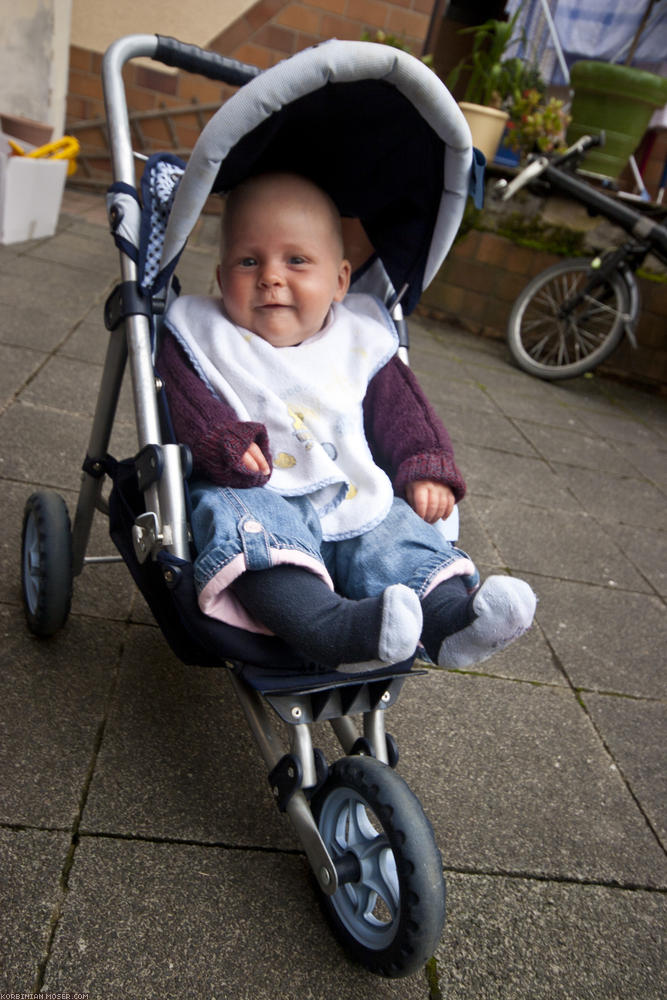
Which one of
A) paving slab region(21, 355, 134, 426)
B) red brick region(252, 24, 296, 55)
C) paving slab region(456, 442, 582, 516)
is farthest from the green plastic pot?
paving slab region(21, 355, 134, 426)

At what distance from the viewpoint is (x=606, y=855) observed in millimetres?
1752

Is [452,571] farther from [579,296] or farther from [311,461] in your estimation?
[579,296]

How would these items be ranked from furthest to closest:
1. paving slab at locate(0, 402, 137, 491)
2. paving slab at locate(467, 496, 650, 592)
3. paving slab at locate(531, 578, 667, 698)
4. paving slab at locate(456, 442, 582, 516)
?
1. paving slab at locate(456, 442, 582, 516)
2. paving slab at locate(467, 496, 650, 592)
3. paving slab at locate(0, 402, 137, 491)
4. paving slab at locate(531, 578, 667, 698)

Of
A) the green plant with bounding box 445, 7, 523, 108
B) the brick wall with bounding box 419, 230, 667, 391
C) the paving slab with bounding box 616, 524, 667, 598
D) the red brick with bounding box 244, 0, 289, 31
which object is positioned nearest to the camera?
the paving slab with bounding box 616, 524, 667, 598

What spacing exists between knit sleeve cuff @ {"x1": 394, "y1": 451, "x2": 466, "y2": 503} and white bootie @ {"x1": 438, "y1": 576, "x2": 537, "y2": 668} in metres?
0.39

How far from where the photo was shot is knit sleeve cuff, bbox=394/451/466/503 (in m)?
1.69

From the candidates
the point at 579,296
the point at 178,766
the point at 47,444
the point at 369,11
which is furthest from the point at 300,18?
the point at 178,766

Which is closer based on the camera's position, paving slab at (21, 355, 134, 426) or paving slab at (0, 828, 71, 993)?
paving slab at (0, 828, 71, 993)

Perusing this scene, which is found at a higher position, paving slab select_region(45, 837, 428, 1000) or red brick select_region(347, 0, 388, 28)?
red brick select_region(347, 0, 388, 28)

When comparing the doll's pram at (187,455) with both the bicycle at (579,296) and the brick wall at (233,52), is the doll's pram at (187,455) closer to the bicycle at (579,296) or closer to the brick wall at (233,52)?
the bicycle at (579,296)

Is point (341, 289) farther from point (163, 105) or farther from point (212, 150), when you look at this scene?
point (163, 105)

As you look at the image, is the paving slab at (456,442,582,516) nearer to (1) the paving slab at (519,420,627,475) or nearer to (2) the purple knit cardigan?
(1) the paving slab at (519,420,627,475)

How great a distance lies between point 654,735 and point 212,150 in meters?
1.82

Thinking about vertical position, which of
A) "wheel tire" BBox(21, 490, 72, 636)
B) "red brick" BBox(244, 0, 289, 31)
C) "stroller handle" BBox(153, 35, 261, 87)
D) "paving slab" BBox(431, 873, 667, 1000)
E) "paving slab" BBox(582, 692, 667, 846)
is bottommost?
"paving slab" BBox(582, 692, 667, 846)
